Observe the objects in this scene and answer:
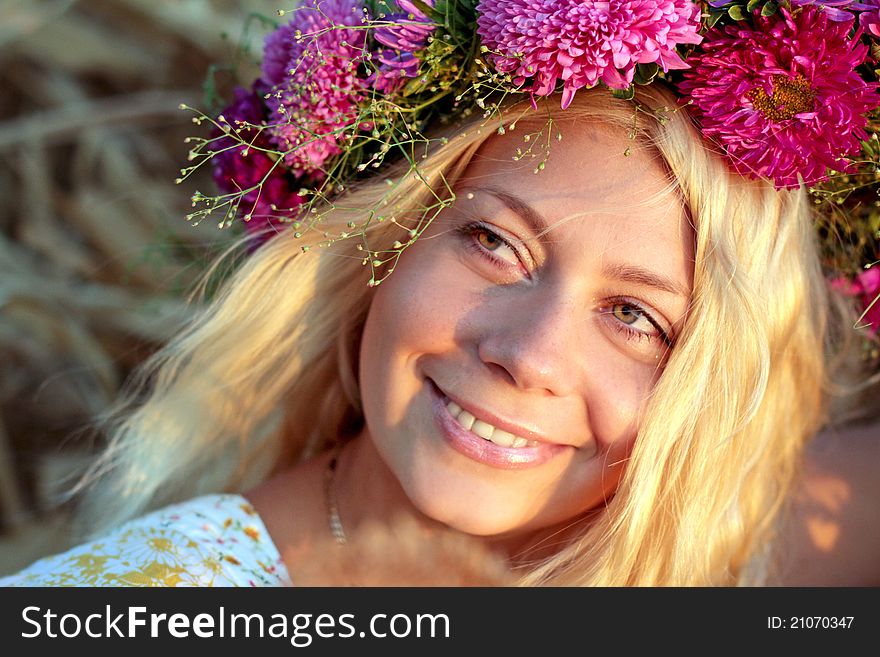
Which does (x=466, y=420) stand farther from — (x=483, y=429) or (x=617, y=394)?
(x=617, y=394)

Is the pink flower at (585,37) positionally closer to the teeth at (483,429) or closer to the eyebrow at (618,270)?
the eyebrow at (618,270)

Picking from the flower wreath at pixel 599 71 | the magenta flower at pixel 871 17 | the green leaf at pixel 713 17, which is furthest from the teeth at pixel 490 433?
the magenta flower at pixel 871 17

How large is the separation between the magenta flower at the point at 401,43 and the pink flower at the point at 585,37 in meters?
0.14

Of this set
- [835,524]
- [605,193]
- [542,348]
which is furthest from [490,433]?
[835,524]

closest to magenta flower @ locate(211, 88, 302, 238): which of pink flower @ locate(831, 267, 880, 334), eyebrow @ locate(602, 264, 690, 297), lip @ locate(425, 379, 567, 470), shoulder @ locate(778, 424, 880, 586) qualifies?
lip @ locate(425, 379, 567, 470)

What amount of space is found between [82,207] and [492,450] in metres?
2.34

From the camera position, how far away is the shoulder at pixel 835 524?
232 cm

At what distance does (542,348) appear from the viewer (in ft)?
5.20

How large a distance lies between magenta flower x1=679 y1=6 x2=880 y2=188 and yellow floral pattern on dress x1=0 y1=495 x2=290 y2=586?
1248 mm

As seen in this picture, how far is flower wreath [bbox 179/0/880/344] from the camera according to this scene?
1465 mm

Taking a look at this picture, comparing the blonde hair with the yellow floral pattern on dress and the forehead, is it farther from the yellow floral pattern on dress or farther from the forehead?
the yellow floral pattern on dress
